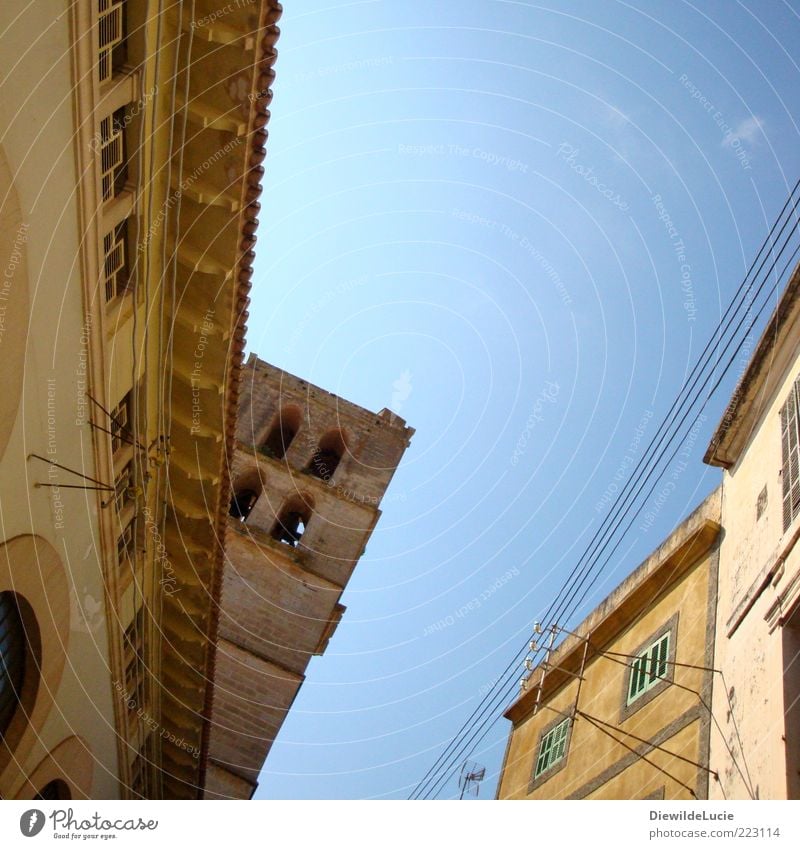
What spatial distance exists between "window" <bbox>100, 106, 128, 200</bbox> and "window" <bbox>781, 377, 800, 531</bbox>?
7825 mm

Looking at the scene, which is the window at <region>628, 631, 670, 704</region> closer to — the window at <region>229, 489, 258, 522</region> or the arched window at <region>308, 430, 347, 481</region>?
the window at <region>229, 489, 258, 522</region>

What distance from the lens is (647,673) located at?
13.3 meters

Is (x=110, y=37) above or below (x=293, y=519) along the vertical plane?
below

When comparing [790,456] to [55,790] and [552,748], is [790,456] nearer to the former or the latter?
[552,748]

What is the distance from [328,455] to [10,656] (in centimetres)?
2336

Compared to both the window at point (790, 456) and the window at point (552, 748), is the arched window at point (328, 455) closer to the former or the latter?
the window at point (552, 748)

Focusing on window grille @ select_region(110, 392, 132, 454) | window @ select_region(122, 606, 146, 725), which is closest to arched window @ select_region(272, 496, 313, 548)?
window @ select_region(122, 606, 146, 725)

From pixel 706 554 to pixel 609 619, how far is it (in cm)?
219

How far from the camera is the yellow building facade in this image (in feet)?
38.5

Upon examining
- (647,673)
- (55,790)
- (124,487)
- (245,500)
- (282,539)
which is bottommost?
(55,790)

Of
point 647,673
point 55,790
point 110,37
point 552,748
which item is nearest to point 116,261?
point 110,37

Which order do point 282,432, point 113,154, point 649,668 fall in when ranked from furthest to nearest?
1. point 282,432
2. point 649,668
3. point 113,154
